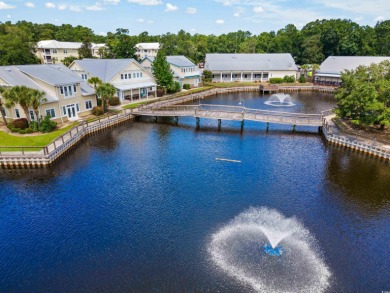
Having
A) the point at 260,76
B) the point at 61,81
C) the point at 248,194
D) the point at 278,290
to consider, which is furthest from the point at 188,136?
the point at 260,76

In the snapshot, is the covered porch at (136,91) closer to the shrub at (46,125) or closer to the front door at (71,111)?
the front door at (71,111)

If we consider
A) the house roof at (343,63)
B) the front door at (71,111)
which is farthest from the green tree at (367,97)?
the house roof at (343,63)

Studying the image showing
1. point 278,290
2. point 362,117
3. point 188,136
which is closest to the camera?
point 278,290

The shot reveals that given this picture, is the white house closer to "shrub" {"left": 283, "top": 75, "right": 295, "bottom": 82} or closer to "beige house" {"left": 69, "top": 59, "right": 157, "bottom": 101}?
"shrub" {"left": 283, "top": 75, "right": 295, "bottom": 82}

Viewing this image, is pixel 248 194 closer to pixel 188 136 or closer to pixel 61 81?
pixel 188 136

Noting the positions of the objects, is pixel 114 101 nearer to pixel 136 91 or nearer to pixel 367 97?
pixel 136 91

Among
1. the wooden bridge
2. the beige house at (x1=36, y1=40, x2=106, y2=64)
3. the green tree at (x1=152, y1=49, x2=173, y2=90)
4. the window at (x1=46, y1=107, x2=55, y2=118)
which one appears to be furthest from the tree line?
the window at (x1=46, y1=107, x2=55, y2=118)

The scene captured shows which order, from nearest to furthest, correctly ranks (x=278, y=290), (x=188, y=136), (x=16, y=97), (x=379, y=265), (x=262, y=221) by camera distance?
1. (x=278, y=290)
2. (x=379, y=265)
3. (x=262, y=221)
4. (x=16, y=97)
5. (x=188, y=136)
